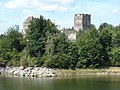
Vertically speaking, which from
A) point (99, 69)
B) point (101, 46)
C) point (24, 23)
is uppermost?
point (24, 23)

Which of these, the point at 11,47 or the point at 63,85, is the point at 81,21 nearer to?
the point at 11,47

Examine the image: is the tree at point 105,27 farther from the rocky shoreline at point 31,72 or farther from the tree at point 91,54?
the rocky shoreline at point 31,72

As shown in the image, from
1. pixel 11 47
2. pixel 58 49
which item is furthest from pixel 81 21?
pixel 58 49

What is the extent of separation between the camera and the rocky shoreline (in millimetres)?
70000

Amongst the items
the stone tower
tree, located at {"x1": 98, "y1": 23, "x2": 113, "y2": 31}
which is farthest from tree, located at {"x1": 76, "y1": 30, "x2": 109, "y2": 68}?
the stone tower

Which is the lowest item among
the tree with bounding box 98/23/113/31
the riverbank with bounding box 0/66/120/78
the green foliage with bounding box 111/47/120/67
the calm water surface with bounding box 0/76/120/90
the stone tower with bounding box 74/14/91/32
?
the calm water surface with bounding box 0/76/120/90

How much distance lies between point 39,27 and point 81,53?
13059 mm

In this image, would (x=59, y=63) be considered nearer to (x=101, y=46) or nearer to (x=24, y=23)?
(x=101, y=46)

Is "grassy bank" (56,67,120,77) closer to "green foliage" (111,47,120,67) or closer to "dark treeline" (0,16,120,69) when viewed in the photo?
"dark treeline" (0,16,120,69)

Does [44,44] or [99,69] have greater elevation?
[44,44]

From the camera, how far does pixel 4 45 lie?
280 feet

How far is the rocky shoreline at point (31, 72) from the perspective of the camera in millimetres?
70000

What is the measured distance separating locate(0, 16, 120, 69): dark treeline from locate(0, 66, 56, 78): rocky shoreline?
63.0 inches

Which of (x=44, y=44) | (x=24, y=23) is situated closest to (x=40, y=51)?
(x=44, y=44)
